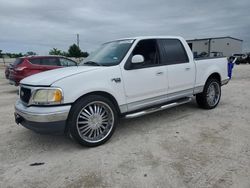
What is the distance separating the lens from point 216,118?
196 inches

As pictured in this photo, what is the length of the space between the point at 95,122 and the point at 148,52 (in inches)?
74.4

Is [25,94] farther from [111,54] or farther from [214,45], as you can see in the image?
[214,45]

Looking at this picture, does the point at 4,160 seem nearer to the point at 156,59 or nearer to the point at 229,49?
the point at 156,59

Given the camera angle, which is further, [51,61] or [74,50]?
[74,50]

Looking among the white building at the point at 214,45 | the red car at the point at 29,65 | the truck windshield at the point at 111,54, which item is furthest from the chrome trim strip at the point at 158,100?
the white building at the point at 214,45

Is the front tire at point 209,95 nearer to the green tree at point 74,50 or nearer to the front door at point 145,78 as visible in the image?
the front door at point 145,78

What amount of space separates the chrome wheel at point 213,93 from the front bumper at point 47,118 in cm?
396

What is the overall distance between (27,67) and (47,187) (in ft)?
25.1

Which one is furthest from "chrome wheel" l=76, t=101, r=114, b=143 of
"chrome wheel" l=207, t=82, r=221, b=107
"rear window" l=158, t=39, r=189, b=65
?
"chrome wheel" l=207, t=82, r=221, b=107

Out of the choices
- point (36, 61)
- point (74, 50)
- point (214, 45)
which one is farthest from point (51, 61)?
point (214, 45)

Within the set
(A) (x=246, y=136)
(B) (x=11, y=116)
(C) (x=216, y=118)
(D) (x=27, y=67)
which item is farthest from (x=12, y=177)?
(D) (x=27, y=67)

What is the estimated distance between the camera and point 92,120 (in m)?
3.62

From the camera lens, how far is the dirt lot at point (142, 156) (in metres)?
2.68

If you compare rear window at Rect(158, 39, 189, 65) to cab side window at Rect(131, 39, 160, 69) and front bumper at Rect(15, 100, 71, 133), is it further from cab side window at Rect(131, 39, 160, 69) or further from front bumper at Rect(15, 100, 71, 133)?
front bumper at Rect(15, 100, 71, 133)
